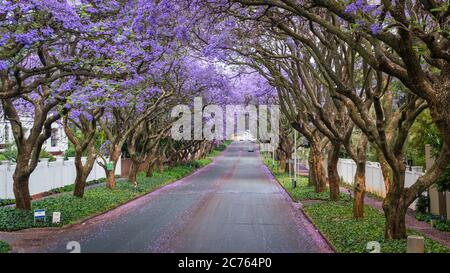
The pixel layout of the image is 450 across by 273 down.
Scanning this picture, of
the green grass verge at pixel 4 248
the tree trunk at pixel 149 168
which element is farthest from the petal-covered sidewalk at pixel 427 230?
the tree trunk at pixel 149 168

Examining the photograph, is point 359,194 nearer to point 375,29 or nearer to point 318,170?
point 375,29

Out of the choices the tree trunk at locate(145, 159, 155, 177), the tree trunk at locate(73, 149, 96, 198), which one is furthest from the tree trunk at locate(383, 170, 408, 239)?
the tree trunk at locate(145, 159, 155, 177)

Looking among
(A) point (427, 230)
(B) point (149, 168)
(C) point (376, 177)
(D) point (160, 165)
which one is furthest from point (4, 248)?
(D) point (160, 165)

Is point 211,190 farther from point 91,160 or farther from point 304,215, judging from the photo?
point 304,215

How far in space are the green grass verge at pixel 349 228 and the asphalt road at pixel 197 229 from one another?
427 millimetres

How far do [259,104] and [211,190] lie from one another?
51.5 ft

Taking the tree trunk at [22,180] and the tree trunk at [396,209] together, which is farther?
the tree trunk at [22,180]

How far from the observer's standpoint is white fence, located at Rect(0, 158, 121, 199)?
2052cm

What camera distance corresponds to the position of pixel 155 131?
123 ft

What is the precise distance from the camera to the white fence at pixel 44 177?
20.5 m

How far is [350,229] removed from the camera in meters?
13.4

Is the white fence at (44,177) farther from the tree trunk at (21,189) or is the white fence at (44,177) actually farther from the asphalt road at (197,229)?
the asphalt road at (197,229)

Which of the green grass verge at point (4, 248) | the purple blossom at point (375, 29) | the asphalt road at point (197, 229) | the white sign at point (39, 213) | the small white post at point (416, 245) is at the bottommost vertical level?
the asphalt road at point (197, 229)
